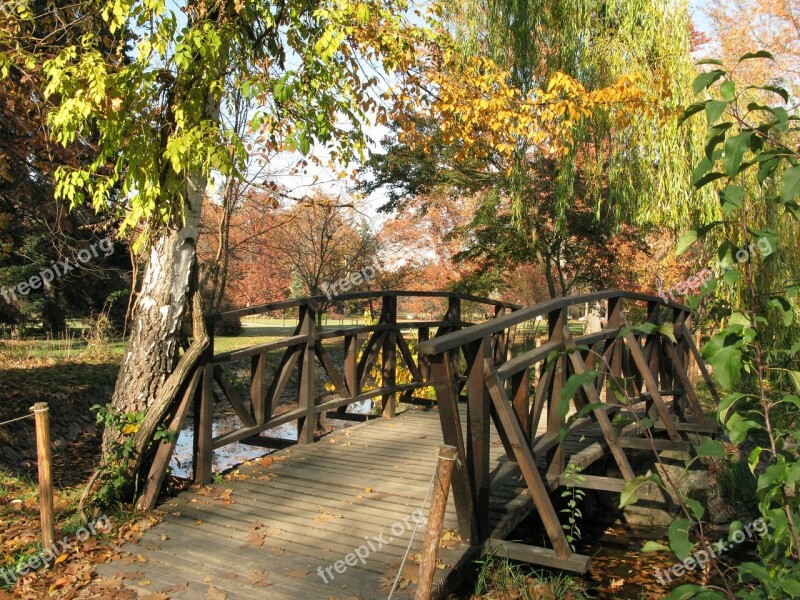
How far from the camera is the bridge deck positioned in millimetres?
3867

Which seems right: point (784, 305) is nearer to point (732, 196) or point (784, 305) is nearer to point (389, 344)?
point (732, 196)

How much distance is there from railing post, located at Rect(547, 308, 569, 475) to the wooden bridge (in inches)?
0.4

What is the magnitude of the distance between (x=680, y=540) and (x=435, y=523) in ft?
4.60

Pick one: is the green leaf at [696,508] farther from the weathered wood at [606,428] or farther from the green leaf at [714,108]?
the weathered wood at [606,428]

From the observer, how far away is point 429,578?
3.19m

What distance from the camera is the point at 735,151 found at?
1916 mm

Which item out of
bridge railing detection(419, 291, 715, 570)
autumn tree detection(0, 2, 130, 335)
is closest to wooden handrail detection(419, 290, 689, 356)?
bridge railing detection(419, 291, 715, 570)

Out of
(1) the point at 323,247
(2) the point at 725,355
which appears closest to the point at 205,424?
(2) the point at 725,355

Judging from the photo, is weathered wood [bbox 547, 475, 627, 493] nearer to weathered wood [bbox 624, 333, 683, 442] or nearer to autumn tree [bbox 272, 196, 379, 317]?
weathered wood [bbox 624, 333, 683, 442]

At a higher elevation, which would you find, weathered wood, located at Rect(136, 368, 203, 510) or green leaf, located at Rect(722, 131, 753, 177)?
green leaf, located at Rect(722, 131, 753, 177)

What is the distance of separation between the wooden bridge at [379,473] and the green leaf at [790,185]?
1.72ft

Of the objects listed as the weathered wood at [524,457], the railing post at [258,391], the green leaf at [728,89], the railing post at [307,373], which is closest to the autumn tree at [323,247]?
the railing post at [307,373]

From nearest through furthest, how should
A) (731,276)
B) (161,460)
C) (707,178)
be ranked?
(707,178) → (731,276) → (161,460)

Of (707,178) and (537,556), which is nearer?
(707,178)
